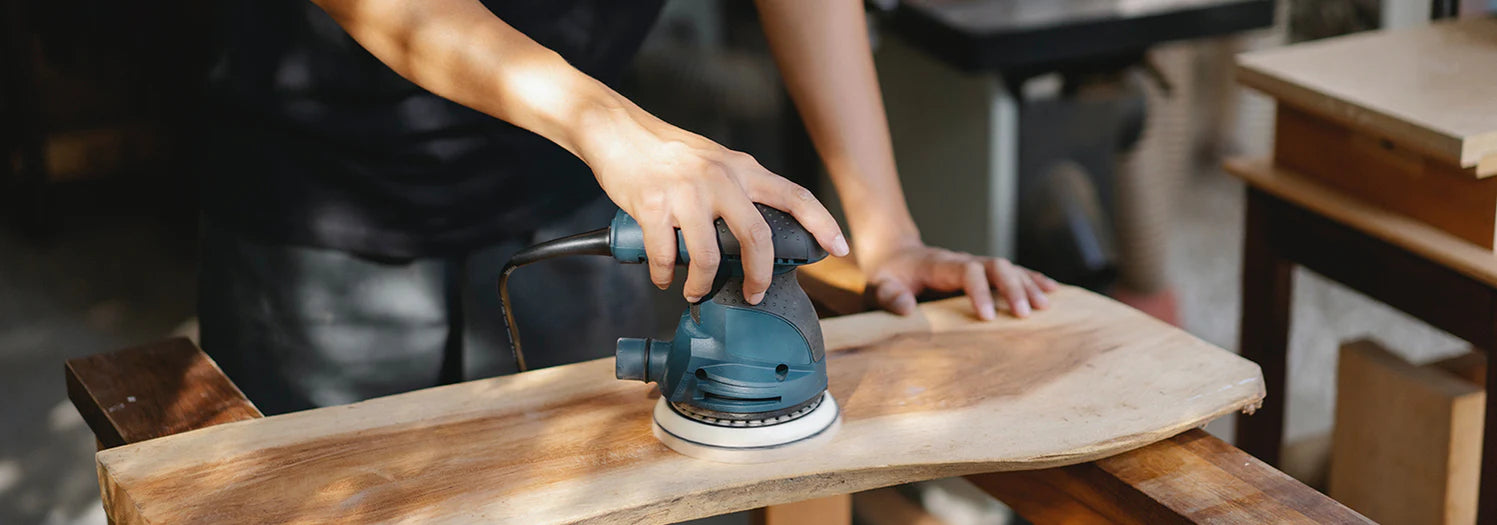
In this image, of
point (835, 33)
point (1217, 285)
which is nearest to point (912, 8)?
point (835, 33)

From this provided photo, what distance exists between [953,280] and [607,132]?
1.62 ft

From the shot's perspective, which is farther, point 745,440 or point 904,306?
point 904,306

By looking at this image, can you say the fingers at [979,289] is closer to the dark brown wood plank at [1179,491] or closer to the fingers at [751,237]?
the dark brown wood plank at [1179,491]

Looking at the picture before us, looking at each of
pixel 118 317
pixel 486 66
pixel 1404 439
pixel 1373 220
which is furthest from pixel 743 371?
pixel 118 317

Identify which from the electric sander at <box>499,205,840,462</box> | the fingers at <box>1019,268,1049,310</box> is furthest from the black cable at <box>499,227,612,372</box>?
the fingers at <box>1019,268,1049,310</box>

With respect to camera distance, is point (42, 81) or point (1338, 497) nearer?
point (1338, 497)

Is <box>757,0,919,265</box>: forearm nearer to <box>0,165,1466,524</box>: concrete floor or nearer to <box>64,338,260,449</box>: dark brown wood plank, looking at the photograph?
<box>64,338,260,449</box>: dark brown wood plank

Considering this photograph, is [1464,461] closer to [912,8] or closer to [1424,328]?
[912,8]

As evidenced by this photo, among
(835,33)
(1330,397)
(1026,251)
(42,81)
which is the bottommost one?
(1330,397)

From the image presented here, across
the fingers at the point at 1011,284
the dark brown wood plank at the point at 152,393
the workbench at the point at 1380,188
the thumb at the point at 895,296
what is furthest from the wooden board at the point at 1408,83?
the dark brown wood plank at the point at 152,393

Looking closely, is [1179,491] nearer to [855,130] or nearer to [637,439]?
[637,439]

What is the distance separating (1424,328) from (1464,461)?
2.12 m

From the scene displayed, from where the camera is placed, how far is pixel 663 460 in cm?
104

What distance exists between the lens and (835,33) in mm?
1386
